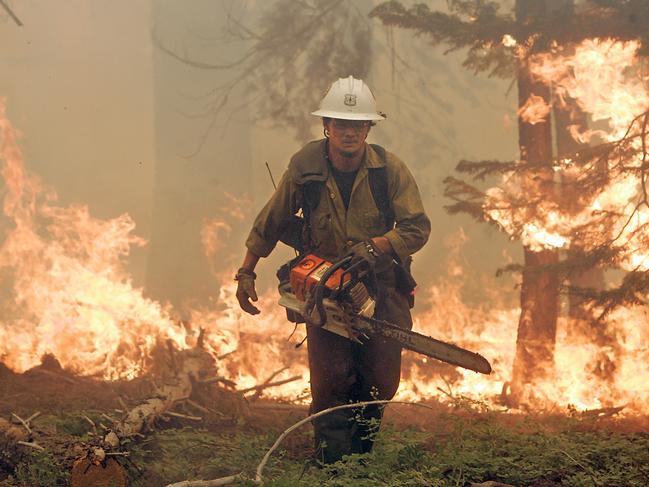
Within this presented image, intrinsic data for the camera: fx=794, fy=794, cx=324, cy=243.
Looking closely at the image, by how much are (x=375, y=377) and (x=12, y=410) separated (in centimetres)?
332

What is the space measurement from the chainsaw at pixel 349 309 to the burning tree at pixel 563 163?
273cm

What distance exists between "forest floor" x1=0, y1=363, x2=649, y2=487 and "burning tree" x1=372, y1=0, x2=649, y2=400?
161 centimetres

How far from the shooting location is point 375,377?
496cm

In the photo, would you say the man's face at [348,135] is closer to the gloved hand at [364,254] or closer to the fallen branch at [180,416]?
the gloved hand at [364,254]

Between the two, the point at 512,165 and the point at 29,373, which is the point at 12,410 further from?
the point at 512,165

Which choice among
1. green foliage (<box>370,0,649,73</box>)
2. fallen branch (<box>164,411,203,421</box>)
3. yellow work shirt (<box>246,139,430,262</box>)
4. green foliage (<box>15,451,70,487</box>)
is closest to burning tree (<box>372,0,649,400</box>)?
green foliage (<box>370,0,649,73</box>)

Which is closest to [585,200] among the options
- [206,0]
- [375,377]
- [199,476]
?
[375,377]

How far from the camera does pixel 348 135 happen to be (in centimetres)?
498

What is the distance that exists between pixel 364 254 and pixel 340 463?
3.85ft

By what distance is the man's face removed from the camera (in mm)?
4988

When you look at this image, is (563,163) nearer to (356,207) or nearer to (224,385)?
(356,207)

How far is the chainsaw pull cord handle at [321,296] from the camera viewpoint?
4469mm

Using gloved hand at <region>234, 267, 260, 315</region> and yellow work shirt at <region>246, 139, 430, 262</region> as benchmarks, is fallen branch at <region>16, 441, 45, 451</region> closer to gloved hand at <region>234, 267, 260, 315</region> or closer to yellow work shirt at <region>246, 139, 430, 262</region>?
gloved hand at <region>234, 267, 260, 315</region>

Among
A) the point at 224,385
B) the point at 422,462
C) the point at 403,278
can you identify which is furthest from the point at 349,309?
the point at 224,385
